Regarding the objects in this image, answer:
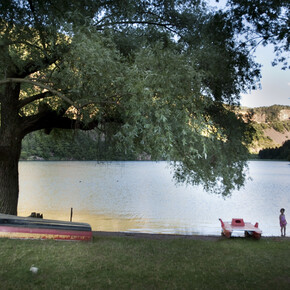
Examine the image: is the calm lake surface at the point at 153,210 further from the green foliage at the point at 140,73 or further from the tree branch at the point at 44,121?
the green foliage at the point at 140,73

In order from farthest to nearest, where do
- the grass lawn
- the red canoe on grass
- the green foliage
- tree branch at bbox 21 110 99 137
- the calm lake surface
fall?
the calm lake surface → tree branch at bbox 21 110 99 137 → the red canoe on grass → the green foliage → the grass lawn

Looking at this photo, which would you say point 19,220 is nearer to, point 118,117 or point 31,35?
point 118,117

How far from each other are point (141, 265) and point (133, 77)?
12.3 ft

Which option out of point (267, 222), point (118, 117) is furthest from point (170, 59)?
point (267, 222)

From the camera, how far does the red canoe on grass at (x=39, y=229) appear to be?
27.7 feet

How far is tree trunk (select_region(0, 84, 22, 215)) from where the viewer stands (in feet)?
33.9

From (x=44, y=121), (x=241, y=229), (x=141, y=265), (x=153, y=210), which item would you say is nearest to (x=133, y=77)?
(x=141, y=265)

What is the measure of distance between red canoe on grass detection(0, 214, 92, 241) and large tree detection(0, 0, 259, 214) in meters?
2.17

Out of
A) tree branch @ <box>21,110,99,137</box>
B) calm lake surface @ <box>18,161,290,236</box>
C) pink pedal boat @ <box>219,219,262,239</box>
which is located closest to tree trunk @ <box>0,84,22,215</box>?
tree branch @ <box>21,110,99,137</box>

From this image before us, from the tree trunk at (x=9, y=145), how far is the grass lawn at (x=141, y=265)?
2676 mm

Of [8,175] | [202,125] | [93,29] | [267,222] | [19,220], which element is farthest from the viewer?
[267,222]

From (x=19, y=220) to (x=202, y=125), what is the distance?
5385mm

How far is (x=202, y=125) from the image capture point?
20.5ft

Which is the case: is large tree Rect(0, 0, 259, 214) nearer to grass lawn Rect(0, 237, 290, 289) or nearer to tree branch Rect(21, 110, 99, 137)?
tree branch Rect(21, 110, 99, 137)
